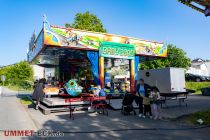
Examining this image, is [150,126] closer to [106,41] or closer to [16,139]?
[16,139]

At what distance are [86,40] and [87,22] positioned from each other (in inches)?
763

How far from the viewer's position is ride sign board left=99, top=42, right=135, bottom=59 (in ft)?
59.3

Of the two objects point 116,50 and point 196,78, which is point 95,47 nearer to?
point 116,50

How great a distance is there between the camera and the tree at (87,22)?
35250mm

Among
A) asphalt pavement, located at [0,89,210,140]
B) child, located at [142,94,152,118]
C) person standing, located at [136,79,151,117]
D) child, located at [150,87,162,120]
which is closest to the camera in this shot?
asphalt pavement, located at [0,89,210,140]

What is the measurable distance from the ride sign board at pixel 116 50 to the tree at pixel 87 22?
16598mm

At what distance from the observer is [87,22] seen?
3581 centimetres

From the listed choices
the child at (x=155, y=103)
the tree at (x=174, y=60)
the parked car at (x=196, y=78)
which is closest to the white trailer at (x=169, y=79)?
the child at (x=155, y=103)

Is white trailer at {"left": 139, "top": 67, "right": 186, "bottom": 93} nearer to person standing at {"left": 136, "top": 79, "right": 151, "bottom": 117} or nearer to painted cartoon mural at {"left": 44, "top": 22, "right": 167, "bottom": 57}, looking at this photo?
painted cartoon mural at {"left": 44, "top": 22, "right": 167, "bottom": 57}

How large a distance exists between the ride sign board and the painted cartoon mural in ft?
1.04

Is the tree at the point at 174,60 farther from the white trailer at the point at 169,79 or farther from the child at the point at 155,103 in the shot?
the child at the point at 155,103

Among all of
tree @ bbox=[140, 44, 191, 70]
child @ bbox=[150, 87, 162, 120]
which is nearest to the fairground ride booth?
child @ bbox=[150, 87, 162, 120]

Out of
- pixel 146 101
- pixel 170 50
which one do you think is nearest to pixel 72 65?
pixel 146 101

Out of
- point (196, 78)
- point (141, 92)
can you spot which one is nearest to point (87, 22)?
point (196, 78)
